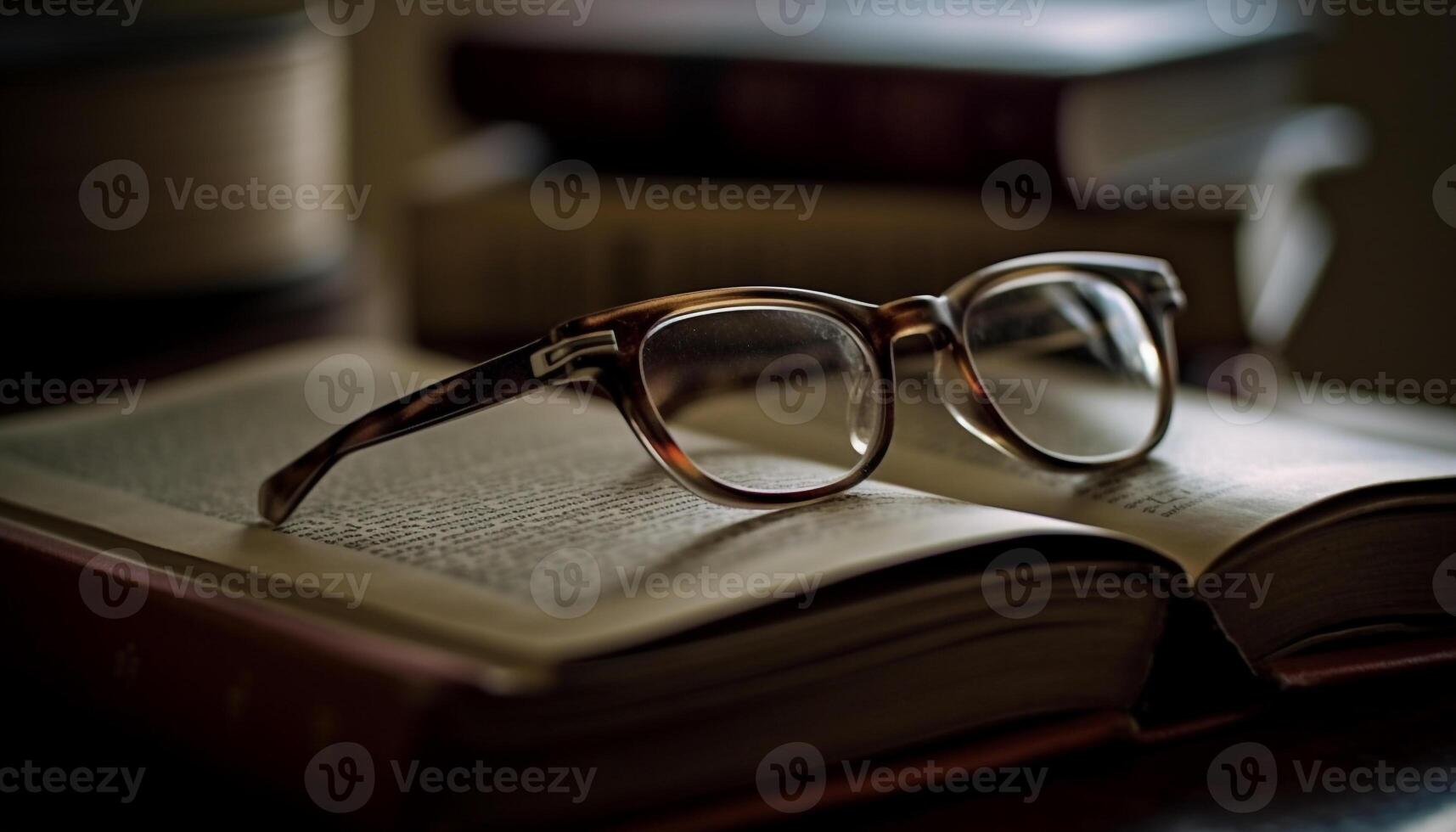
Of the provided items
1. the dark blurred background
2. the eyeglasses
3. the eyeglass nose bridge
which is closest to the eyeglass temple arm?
the eyeglasses

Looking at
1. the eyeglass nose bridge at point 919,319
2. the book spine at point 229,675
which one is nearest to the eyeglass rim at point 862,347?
the eyeglass nose bridge at point 919,319

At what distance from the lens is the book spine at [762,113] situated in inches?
36.1

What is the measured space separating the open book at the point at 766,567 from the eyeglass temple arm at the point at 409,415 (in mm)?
13

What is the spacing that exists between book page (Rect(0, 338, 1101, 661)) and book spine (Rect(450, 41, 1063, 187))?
0.37m

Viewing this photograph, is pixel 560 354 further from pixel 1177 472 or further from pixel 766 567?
pixel 1177 472

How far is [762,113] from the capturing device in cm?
100

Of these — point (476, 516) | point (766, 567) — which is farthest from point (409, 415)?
point (766, 567)

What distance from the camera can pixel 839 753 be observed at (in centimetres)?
39

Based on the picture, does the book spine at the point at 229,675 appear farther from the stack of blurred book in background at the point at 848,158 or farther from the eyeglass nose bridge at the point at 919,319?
the stack of blurred book in background at the point at 848,158

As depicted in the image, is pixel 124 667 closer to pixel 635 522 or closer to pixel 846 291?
pixel 635 522

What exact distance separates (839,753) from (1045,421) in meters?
0.26

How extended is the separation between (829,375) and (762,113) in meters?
0.50

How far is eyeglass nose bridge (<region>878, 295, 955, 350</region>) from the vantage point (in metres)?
0.52

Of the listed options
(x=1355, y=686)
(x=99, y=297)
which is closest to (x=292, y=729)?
(x=1355, y=686)
